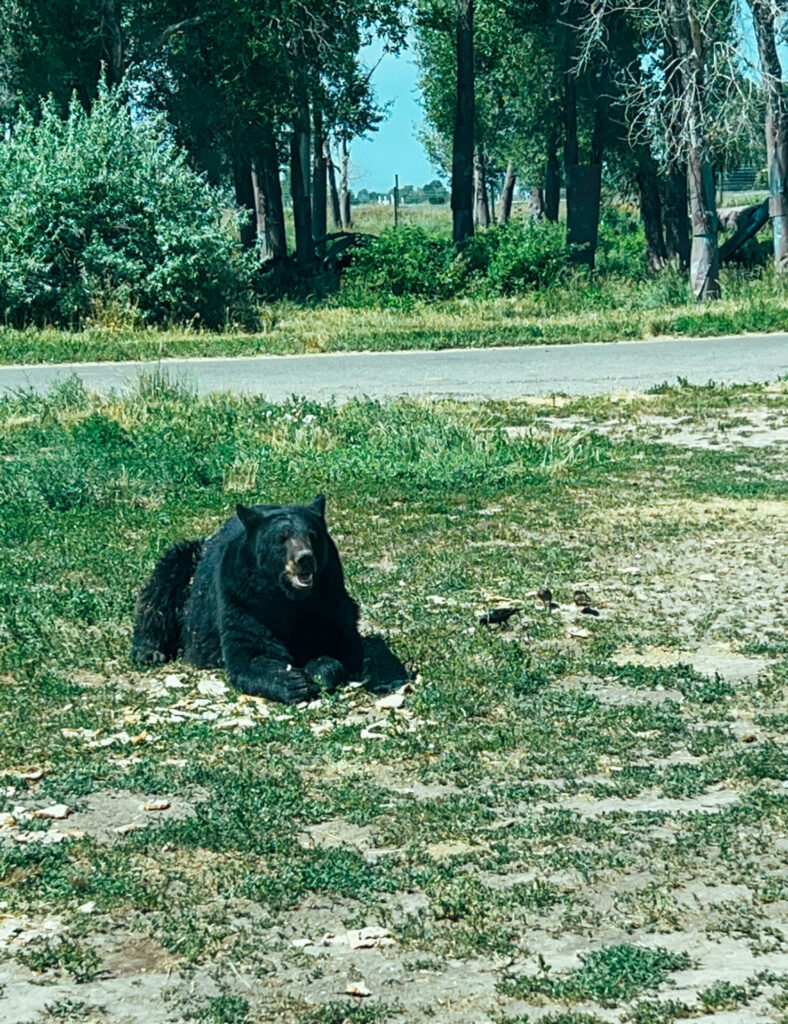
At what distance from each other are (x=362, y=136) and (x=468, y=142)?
10274 millimetres

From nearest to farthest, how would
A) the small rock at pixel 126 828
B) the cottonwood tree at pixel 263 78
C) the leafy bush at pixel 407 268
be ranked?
the small rock at pixel 126 828, the leafy bush at pixel 407 268, the cottonwood tree at pixel 263 78

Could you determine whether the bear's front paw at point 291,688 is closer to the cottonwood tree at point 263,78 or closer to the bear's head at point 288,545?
the bear's head at point 288,545

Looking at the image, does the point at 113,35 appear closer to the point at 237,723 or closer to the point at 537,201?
the point at 237,723

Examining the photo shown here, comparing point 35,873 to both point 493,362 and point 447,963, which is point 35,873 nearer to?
point 447,963

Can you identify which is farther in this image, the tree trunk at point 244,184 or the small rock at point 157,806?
the tree trunk at point 244,184

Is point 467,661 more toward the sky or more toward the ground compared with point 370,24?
more toward the ground

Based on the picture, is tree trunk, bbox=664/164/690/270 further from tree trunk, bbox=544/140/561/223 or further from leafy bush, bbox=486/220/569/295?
tree trunk, bbox=544/140/561/223

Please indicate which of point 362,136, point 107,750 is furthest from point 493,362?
point 362,136

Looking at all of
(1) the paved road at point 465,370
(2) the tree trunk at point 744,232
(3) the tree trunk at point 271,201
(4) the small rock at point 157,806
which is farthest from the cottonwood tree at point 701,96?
(4) the small rock at point 157,806

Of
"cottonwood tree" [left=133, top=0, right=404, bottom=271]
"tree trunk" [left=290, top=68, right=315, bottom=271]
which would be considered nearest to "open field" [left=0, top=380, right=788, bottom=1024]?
"cottonwood tree" [left=133, top=0, right=404, bottom=271]

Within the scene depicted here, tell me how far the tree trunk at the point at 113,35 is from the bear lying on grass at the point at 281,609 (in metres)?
32.0

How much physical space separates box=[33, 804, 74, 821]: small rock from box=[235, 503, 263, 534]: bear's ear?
188cm

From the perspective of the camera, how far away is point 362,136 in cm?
4928

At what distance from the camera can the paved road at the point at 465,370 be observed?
64.6 feet
